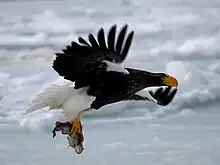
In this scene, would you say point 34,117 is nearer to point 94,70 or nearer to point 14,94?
point 14,94

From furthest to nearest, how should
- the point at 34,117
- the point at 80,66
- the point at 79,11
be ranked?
1. the point at 79,11
2. the point at 34,117
3. the point at 80,66

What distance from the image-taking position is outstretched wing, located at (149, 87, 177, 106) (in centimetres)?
205

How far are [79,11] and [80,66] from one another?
2.60 feet

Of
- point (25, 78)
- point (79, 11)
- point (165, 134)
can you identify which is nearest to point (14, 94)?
point (25, 78)

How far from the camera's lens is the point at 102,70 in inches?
68.8

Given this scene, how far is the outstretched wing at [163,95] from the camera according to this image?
6.74 ft

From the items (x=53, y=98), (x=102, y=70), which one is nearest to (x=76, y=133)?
(x=53, y=98)

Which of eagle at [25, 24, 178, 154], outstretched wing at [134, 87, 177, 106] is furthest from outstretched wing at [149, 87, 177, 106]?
eagle at [25, 24, 178, 154]

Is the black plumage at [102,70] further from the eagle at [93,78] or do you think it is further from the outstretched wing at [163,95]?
the outstretched wing at [163,95]

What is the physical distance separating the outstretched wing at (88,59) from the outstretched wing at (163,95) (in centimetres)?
33

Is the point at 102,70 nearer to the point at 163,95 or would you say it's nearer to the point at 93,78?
the point at 93,78

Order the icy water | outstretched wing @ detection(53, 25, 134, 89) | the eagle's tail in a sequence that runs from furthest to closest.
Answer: the icy water → the eagle's tail → outstretched wing @ detection(53, 25, 134, 89)

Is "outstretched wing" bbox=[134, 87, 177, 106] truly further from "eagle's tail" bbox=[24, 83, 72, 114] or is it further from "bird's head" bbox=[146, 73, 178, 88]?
"eagle's tail" bbox=[24, 83, 72, 114]

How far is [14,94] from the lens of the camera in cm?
236
